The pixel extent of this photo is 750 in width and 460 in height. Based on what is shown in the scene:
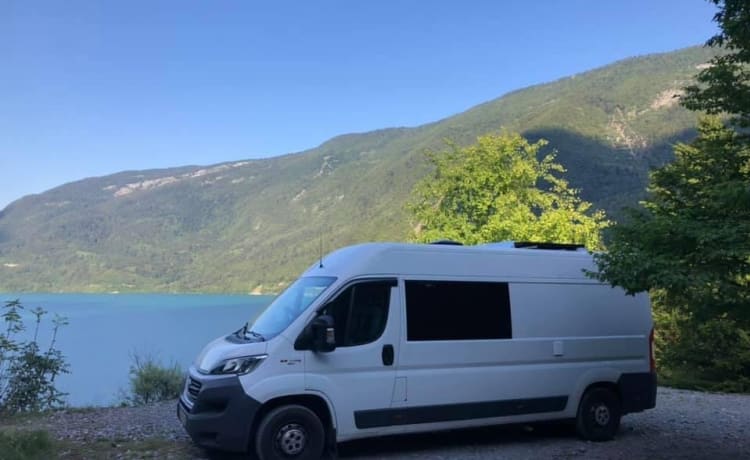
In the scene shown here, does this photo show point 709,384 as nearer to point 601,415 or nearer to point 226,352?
point 601,415

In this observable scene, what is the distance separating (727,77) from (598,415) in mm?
4561

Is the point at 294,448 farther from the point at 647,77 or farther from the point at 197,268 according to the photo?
the point at 197,268

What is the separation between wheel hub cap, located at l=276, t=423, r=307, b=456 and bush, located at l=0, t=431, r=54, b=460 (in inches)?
94.7

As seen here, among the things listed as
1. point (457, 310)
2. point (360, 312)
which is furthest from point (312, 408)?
point (457, 310)

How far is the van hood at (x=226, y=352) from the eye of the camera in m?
6.37

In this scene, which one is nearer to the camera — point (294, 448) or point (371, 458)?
point (294, 448)

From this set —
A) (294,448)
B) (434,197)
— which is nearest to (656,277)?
(294,448)

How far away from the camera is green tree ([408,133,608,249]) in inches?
963

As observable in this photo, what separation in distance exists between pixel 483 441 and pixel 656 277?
3172 mm

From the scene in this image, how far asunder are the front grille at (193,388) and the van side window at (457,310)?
235 cm

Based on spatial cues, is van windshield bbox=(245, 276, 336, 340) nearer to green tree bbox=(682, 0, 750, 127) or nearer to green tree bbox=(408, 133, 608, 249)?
green tree bbox=(682, 0, 750, 127)

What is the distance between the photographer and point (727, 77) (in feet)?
24.4

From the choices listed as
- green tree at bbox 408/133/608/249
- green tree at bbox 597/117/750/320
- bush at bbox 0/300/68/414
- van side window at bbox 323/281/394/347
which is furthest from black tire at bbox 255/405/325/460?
green tree at bbox 408/133/608/249

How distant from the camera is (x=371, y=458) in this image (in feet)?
22.8
